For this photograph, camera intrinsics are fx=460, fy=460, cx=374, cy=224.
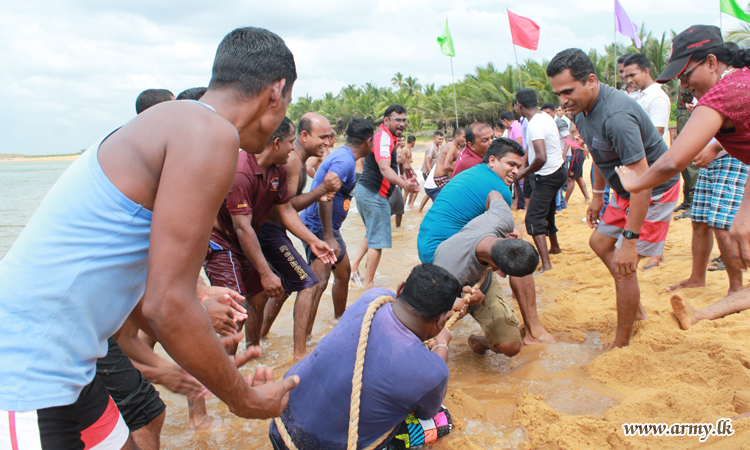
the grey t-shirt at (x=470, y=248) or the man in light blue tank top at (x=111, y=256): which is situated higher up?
the man in light blue tank top at (x=111, y=256)

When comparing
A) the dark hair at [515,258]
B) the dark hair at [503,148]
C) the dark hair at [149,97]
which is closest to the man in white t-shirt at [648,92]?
the dark hair at [503,148]

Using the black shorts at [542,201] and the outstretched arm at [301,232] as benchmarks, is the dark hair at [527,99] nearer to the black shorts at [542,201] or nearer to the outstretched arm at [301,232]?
the black shorts at [542,201]

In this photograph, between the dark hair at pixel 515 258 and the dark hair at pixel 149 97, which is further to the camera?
the dark hair at pixel 149 97

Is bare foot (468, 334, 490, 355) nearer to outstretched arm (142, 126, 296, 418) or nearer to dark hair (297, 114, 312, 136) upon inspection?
dark hair (297, 114, 312, 136)

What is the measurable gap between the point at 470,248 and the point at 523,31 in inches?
514

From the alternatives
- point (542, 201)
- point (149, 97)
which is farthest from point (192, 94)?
point (542, 201)

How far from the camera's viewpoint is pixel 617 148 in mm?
3141

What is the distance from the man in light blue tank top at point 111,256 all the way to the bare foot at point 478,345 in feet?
9.14

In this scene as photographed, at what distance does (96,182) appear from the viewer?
1.21 metres

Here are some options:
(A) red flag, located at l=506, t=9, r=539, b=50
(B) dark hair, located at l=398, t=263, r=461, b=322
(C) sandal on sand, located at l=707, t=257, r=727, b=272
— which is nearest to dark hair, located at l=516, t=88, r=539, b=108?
(C) sandal on sand, located at l=707, t=257, r=727, b=272

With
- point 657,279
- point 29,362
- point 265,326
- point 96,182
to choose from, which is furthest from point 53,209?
point 657,279

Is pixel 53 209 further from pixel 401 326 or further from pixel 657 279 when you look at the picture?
pixel 657 279

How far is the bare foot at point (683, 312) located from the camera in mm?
3344

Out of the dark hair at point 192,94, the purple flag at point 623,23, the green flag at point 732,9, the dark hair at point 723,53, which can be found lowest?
the dark hair at point 723,53
